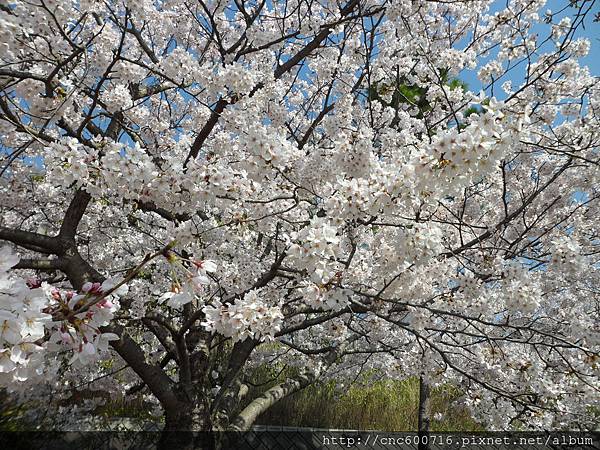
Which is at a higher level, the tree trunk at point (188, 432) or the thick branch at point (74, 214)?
the thick branch at point (74, 214)

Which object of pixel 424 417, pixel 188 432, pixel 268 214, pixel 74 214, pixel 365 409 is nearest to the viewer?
pixel 268 214

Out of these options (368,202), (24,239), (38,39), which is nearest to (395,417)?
(368,202)

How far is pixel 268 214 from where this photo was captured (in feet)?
9.80

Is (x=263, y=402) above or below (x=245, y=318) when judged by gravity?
below

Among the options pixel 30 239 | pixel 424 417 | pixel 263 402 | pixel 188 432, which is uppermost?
pixel 30 239

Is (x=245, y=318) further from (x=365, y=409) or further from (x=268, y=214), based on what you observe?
(x=365, y=409)

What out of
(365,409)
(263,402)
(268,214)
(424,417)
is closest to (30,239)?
(268,214)

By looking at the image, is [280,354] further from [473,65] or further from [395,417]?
[473,65]

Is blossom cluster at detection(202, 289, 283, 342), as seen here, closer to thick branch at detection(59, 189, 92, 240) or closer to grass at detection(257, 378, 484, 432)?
thick branch at detection(59, 189, 92, 240)

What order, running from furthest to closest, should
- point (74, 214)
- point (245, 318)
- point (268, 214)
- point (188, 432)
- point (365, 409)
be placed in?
1. point (365, 409)
2. point (74, 214)
3. point (188, 432)
4. point (268, 214)
5. point (245, 318)

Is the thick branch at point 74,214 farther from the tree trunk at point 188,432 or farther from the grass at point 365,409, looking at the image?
the grass at point 365,409

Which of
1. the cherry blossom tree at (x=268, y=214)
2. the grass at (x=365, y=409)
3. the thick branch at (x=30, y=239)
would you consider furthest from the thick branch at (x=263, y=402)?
the thick branch at (x=30, y=239)


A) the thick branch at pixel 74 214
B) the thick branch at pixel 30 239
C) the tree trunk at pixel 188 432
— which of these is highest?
the thick branch at pixel 74 214

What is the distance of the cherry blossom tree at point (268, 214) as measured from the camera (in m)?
2.40
